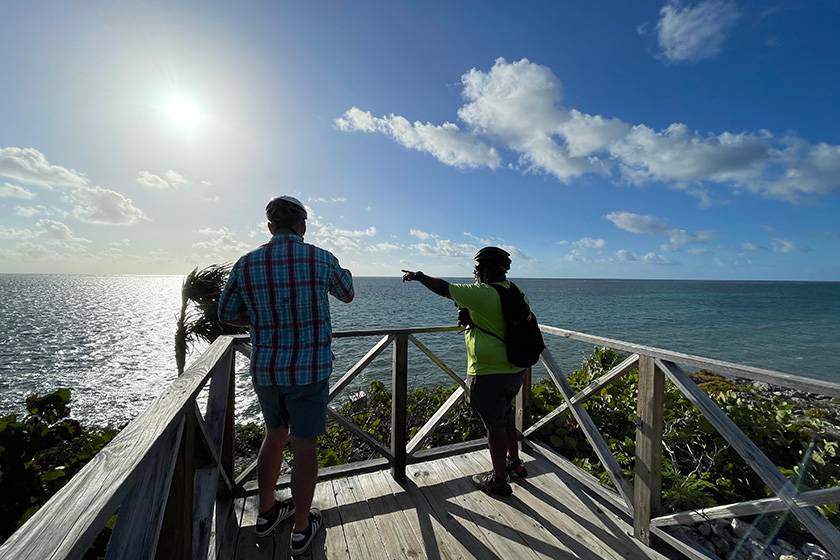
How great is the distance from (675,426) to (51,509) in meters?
5.20

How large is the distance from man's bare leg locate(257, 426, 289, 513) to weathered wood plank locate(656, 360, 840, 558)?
8.36 feet

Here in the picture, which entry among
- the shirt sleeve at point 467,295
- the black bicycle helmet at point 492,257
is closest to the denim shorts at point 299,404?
the shirt sleeve at point 467,295

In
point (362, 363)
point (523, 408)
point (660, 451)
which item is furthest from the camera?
point (523, 408)

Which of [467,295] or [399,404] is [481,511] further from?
[467,295]

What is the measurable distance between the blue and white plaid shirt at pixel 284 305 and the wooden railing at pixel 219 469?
0.33 m

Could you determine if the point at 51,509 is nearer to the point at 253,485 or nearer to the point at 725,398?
the point at 253,485

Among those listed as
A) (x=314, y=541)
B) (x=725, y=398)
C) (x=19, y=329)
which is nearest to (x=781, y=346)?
(x=725, y=398)

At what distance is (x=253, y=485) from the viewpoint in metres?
3.02

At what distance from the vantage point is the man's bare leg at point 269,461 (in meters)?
2.35

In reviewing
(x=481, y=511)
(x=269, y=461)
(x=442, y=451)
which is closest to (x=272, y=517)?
(x=269, y=461)

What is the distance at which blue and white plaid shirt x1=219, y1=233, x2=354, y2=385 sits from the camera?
202 centimetres

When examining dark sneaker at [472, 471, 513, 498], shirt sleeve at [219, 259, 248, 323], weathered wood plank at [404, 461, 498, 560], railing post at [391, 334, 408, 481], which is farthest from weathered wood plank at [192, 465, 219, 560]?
dark sneaker at [472, 471, 513, 498]

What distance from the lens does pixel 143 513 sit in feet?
3.29

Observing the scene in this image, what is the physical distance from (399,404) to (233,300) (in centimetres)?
188
